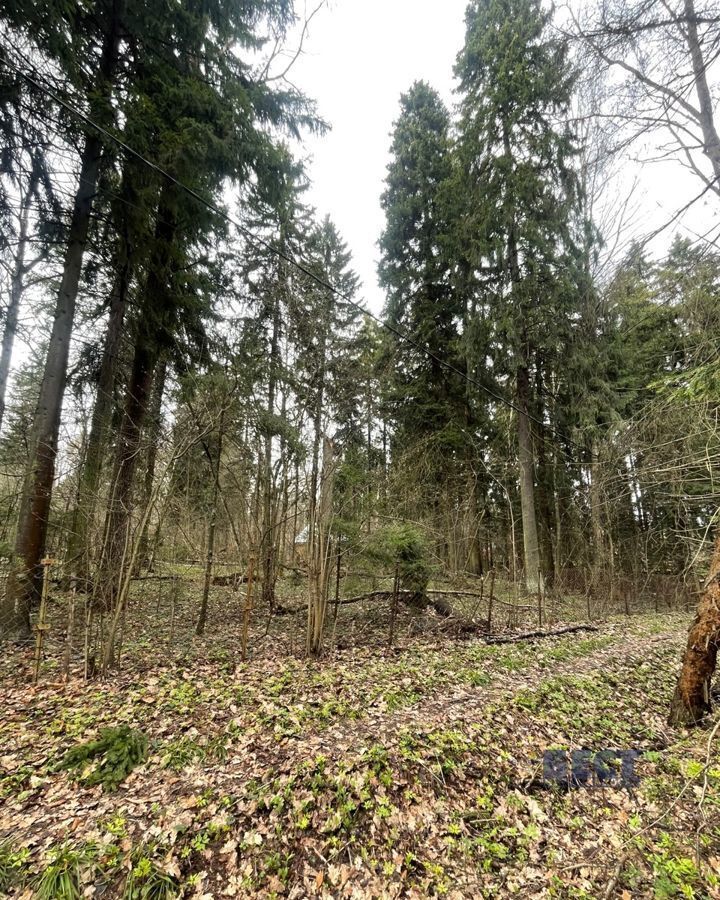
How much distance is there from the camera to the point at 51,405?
217 inches

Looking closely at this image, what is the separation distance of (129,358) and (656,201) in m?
9.08

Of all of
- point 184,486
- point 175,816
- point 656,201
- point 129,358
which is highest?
point 129,358

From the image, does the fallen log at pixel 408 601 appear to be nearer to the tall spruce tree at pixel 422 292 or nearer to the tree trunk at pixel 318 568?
the tree trunk at pixel 318 568

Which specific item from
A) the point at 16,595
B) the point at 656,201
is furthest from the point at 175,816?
the point at 656,201

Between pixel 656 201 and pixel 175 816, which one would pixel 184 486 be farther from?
pixel 656 201

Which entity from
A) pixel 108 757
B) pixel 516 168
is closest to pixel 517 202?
pixel 516 168

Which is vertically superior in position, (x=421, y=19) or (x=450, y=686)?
(x=421, y=19)

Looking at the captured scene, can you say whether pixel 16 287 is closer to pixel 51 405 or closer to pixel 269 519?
pixel 51 405

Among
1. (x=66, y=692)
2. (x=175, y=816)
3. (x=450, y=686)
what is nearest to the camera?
(x=175, y=816)

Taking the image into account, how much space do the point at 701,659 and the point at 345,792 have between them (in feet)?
12.3

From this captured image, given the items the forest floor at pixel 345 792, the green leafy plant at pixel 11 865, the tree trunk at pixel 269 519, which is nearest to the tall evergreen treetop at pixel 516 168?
the tree trunk at pixel 269 519

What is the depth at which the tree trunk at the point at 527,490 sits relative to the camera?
10.6m

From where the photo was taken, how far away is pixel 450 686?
467 centimetres

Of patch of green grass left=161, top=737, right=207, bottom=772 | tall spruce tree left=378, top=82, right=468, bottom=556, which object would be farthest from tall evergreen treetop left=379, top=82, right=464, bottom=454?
patch of green grass left=161, top=737, right=207, bottom=772
